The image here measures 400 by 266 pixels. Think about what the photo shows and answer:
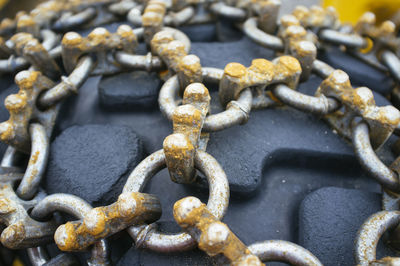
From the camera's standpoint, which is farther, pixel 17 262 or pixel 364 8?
pixel 364 8

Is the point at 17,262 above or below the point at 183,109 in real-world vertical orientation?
below

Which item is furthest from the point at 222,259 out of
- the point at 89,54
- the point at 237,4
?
the point at 237,4

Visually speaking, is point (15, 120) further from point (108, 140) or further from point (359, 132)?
point (359, 132)

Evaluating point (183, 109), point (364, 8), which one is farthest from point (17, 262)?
point (364, 8)

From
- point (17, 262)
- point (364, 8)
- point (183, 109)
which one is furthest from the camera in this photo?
point (364, 8)

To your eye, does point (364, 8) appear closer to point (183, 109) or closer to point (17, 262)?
point (183, 109)

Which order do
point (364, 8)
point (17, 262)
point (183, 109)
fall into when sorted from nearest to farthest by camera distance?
point (183, 109)
point (17, 262)
point (364, 8)

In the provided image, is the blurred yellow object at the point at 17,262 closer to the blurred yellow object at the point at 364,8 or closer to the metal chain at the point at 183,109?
the metal chain at the point at 183,109
